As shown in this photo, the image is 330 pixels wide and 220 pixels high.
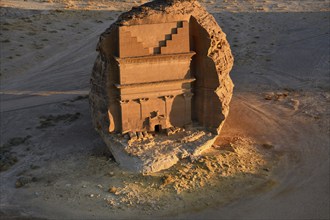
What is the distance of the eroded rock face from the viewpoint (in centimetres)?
1941

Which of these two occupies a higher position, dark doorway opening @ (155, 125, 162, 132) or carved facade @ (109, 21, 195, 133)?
carved facade @ (109, 21, 195, 133)

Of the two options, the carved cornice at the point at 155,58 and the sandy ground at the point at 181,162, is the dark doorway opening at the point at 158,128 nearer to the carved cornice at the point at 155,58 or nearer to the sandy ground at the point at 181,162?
the sandy ground at the point at 181,162

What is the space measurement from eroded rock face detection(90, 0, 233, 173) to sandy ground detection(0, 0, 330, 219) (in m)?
1.52

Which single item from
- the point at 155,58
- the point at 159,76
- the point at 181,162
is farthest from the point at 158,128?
the point at 155,58

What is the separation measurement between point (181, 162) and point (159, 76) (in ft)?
12.6

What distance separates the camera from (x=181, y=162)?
19.7m

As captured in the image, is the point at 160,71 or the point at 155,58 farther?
the point at 160,71

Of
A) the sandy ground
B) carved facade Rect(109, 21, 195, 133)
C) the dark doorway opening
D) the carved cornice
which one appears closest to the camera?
the sandy ground

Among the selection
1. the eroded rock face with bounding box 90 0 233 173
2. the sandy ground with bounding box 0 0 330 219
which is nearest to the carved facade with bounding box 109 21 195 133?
the eroded rock face with bounding box 90 0 233 173

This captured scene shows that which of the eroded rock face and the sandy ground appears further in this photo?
the eroded rock face

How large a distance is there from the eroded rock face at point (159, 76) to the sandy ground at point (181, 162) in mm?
1525

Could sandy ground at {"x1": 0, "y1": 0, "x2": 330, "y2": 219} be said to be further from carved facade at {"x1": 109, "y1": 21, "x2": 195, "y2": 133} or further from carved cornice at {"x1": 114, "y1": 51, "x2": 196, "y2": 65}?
carved cornice at {"x1": 114, "y1": 51, "x2": 196, "y2": 65}

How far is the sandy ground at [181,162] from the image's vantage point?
57.9ft

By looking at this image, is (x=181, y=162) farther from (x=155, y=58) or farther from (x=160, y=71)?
(x=155, y=58)
